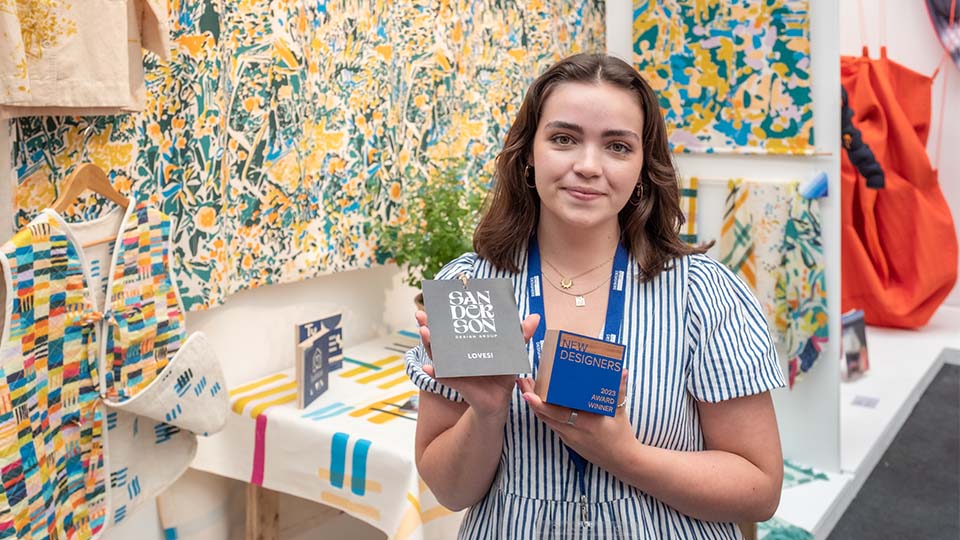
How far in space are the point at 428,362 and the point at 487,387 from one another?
0.63 ft

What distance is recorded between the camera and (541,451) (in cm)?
118

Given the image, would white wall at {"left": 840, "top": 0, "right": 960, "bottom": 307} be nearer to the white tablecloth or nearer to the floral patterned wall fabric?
the floral patterned wall fabric

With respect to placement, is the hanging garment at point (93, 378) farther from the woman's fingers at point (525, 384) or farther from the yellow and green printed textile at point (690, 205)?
the yellow and green printed textile at point (690, 205)

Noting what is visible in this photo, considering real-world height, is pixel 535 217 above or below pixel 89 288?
above

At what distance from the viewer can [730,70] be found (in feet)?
9.24

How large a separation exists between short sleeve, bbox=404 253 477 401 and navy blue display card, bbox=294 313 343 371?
2.91ft

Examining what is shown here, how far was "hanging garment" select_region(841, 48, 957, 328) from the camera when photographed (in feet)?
14.9

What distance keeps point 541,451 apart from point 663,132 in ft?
1.67

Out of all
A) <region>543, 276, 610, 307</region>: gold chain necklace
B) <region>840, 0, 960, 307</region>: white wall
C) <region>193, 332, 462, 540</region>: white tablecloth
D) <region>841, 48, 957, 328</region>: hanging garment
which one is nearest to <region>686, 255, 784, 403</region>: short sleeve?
<region>543, 276, 610, 307</region>: gold chain necklace

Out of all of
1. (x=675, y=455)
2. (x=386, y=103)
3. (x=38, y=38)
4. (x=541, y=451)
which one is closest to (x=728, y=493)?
(x=675, y=455)

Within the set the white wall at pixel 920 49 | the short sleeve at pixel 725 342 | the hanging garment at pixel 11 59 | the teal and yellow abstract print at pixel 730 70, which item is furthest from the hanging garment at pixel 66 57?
the white wall at pixel 920 49

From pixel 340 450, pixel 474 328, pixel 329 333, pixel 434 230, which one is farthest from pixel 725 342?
pixel 434 230

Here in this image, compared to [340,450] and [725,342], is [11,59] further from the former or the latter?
[725,342]

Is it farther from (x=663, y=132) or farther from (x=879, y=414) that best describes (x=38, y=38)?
(x=879, y=414)
